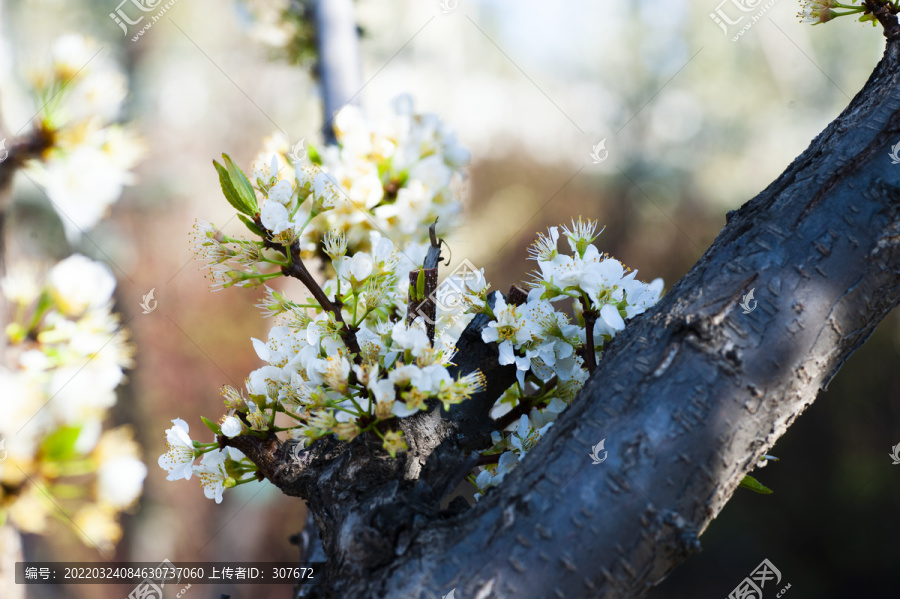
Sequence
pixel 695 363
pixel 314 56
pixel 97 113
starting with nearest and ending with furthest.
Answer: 1. pixel 695 363
2. pixel 97 113
3. pixel 314 56

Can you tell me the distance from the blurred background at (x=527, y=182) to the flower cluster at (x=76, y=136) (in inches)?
60.1

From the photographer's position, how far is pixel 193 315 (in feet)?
8.57

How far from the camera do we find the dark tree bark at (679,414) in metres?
0.35

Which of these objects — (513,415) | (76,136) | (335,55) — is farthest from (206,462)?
(335,55)

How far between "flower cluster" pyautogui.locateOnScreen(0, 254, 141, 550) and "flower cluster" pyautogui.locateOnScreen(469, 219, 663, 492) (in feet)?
1.38

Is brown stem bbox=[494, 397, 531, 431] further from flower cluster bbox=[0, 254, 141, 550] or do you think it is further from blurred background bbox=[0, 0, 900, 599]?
blurred background bbox=[0, 0, 900, 599]

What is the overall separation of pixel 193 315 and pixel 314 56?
1900 millimetres

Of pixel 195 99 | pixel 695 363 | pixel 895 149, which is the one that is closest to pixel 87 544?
pixel 195 99

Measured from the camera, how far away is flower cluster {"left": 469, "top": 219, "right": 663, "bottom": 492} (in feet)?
1.60

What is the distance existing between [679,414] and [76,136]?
664mm

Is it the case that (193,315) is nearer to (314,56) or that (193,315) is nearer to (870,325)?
(314,56)

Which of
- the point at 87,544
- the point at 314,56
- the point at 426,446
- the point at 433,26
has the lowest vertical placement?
the point at 426,446

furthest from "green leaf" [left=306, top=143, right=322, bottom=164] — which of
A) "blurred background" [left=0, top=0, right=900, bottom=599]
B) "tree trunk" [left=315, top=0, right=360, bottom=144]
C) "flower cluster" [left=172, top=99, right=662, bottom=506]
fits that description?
"blurred background" [left=0, top=0, right=900, bottom=599]

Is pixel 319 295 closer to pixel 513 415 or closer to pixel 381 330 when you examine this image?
pixel 381 330
